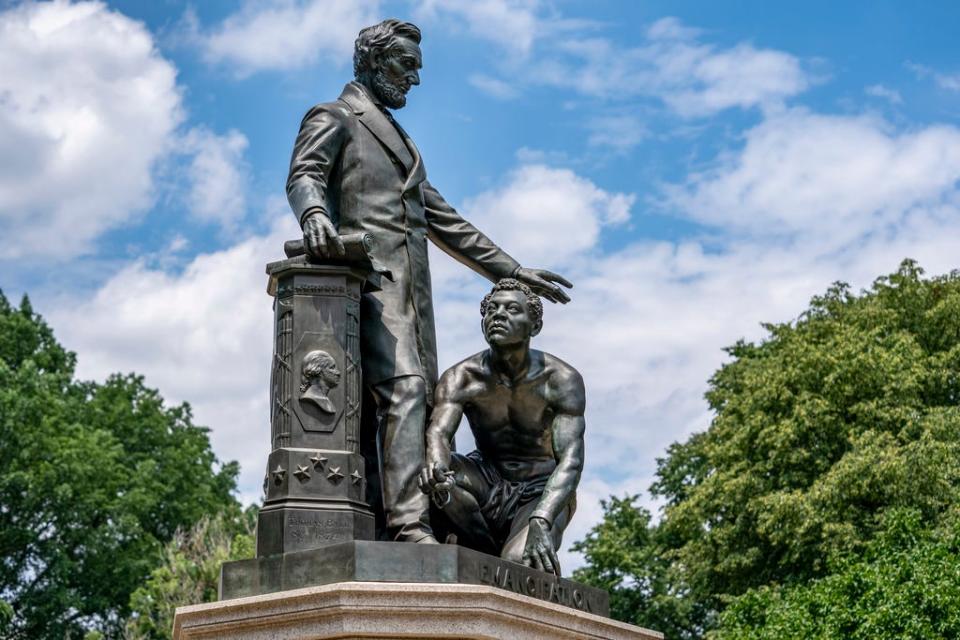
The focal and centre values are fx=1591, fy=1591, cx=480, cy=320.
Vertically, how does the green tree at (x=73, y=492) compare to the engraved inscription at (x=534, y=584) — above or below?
above

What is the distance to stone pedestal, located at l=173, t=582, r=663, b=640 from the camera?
26.2 ft

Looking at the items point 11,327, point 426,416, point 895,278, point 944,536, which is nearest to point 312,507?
point 426,416

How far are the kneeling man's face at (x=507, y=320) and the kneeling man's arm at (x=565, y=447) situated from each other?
41cm

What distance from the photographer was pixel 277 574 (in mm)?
8539


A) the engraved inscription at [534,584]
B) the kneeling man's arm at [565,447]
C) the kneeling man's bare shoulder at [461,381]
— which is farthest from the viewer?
the kneeling man's bare shoulder at [461,381]

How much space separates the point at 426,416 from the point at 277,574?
1500mm

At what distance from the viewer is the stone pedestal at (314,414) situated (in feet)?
28.6

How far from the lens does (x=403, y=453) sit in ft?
30.4

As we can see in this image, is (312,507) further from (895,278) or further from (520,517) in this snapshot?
(895,278)

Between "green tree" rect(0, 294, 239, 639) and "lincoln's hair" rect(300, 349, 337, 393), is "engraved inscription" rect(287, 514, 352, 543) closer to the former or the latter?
"lincoln's hair" rect(300, 349, 337, 393)

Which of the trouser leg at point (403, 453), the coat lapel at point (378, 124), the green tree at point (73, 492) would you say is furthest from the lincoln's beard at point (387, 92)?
the green tree at point (73, 492)

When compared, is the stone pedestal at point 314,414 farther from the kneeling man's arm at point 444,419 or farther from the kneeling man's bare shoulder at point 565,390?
the kneeling man's bare shoulder at point 565,390

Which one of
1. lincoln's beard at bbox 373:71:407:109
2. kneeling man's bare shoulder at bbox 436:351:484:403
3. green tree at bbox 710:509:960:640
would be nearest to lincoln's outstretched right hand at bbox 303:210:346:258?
kneeling man's bare shoulder at bbox 436:351:484:403

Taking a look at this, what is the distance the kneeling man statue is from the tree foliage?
20988 millimetres
